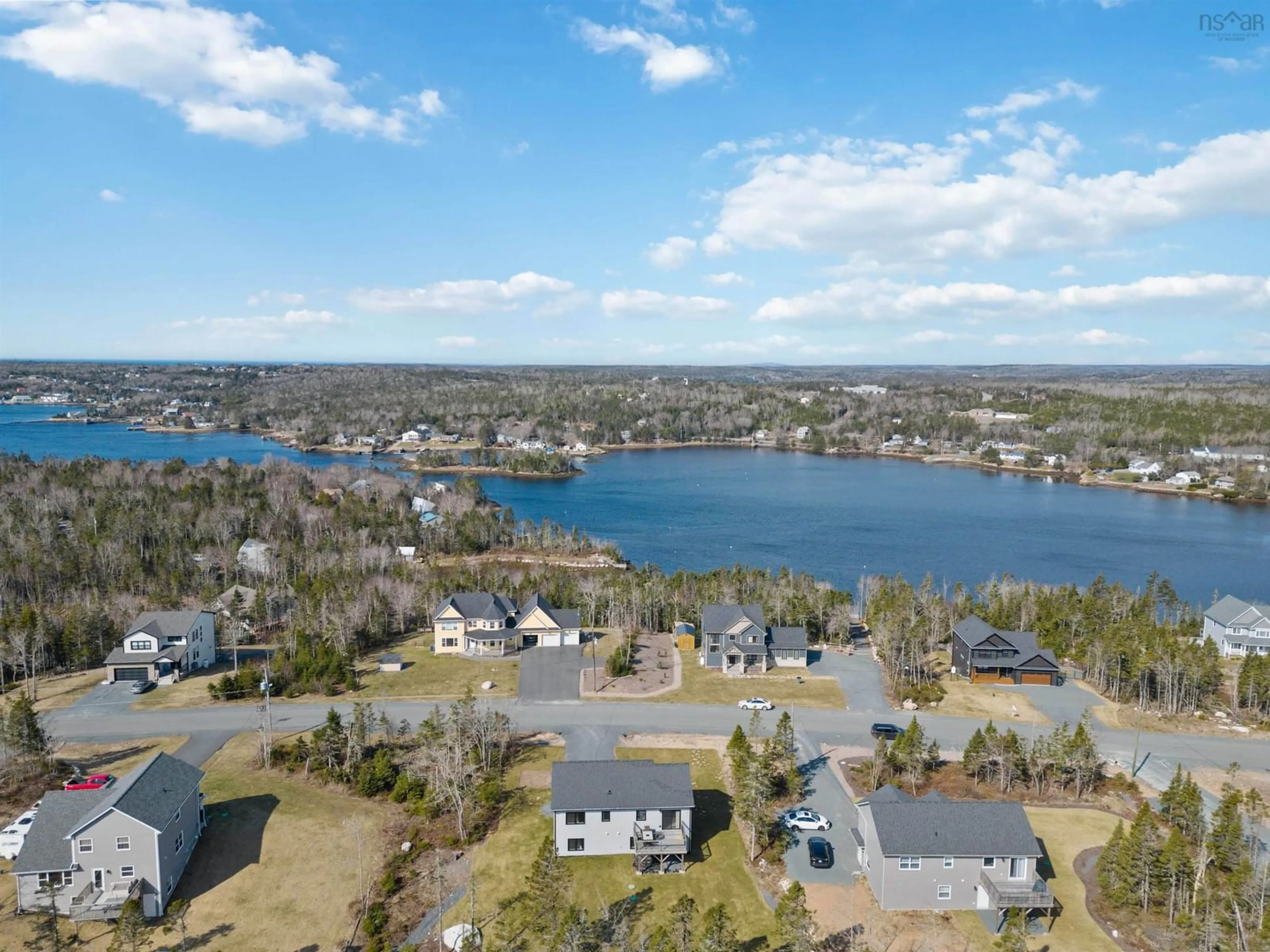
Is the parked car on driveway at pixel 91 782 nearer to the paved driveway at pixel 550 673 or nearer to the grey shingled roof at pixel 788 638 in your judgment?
the paved driveway at pixel 550 673

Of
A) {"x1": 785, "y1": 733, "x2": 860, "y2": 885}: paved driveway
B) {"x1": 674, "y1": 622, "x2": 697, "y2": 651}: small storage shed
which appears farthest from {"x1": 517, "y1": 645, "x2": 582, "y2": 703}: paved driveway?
Answer: {"x1": 785, "y1": 733, "x2": 860, "y2": 885}: paved driveway

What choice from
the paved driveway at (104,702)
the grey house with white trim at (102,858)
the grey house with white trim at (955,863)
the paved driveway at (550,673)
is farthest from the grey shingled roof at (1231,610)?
the paved driveway at (104,702)

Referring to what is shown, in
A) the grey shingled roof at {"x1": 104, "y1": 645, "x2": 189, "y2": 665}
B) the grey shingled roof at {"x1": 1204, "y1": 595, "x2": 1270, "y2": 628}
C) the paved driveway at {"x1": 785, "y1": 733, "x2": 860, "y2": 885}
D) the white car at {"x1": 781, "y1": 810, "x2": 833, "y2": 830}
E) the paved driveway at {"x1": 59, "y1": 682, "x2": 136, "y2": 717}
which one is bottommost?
the paved driveway at {"x1": 59, "y1": 682, "x2": 136, "y2": 717}

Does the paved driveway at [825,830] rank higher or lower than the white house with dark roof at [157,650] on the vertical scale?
lower

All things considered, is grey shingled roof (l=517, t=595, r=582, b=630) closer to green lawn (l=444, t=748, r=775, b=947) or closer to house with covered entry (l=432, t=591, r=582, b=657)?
house with covered entry (l=432, t=591, r=582, b=657)

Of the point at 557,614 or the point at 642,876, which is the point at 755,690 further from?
the point at 642,876

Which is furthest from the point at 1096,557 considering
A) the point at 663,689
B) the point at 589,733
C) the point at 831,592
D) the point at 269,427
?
the point at 269,427
